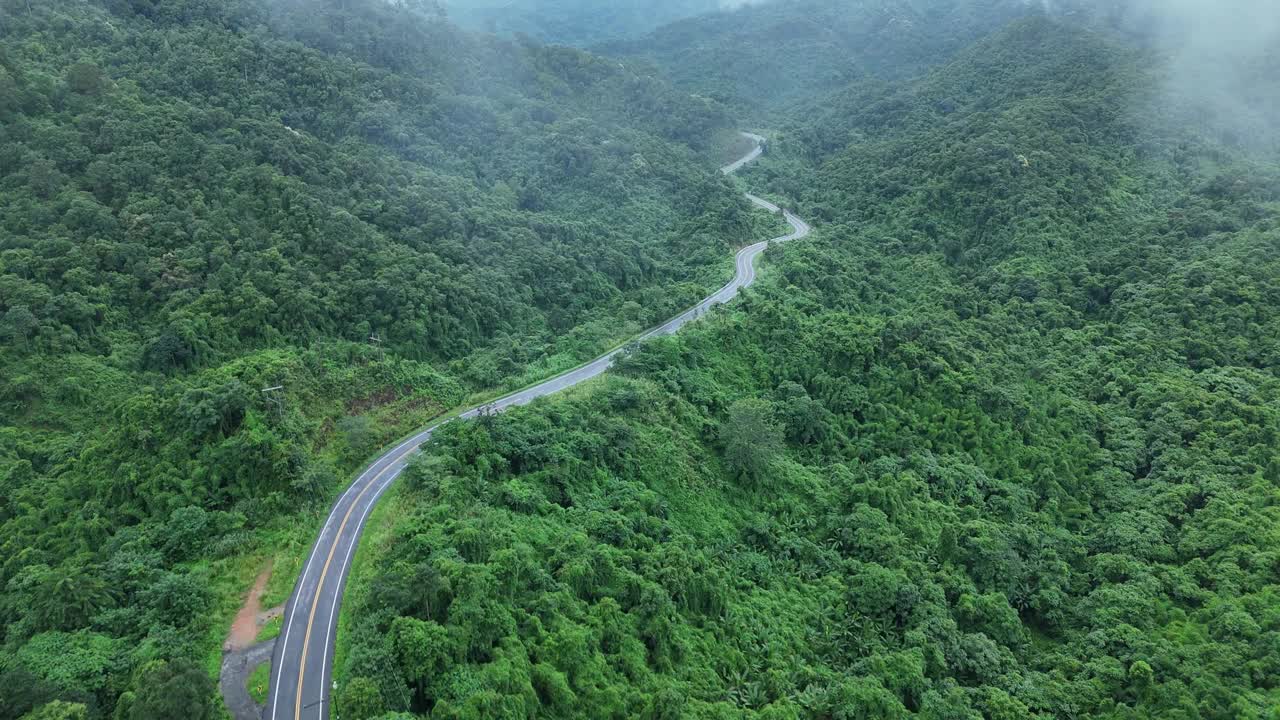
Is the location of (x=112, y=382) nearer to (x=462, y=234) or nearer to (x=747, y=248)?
(x=462, y=234)

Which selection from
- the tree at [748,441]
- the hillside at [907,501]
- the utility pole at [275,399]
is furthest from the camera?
the tree at [748,441]

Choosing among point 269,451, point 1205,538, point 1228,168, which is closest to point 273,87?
point 269,451

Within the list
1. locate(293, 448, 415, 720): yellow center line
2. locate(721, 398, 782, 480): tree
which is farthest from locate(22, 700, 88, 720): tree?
locate(721, 398, 782, 480): tree

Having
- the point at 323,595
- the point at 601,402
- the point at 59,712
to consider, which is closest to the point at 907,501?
the point at 601,402

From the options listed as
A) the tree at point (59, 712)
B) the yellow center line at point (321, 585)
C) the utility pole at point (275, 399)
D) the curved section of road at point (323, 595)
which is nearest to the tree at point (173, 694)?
the tree at point (59, 712)

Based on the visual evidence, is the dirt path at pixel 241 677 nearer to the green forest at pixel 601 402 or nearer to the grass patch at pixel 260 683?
the grass patch at pixel 260 683
